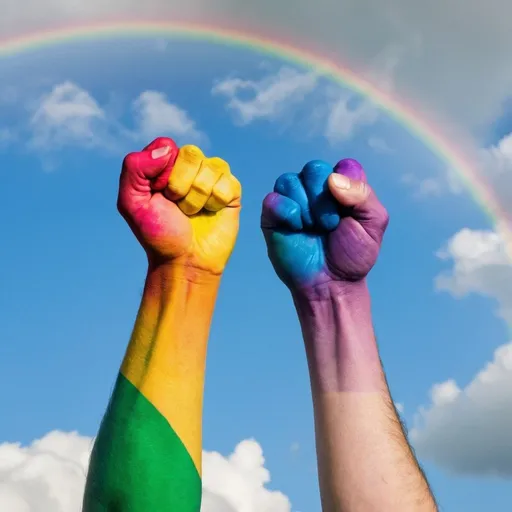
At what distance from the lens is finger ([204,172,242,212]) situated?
15.0ft

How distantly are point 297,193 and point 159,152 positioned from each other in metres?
0.75

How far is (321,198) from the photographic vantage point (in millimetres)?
4676

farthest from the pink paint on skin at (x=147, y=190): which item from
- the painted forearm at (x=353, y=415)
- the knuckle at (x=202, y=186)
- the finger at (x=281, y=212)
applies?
the painted forearm at (x=353, y=415)

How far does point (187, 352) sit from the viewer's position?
4.29 meters

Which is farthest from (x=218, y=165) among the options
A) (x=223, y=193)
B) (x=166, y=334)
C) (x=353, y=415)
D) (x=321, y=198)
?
(x=353, y=415)

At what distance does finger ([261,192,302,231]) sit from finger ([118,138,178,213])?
0.56 meters

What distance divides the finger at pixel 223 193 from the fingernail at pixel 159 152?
305mm

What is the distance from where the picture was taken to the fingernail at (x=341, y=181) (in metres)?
4.56

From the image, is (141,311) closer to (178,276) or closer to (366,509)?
(178,276)

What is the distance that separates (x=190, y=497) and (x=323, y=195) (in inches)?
64.2

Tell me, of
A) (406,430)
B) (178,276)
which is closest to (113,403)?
(178,276)

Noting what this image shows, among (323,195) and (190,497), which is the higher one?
(323,195)

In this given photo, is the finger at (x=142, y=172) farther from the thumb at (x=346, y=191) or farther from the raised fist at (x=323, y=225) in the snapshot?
the thumb at (x=346, y=191)

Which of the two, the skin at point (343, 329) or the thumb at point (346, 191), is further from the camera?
the thumb at point (346, 191)
